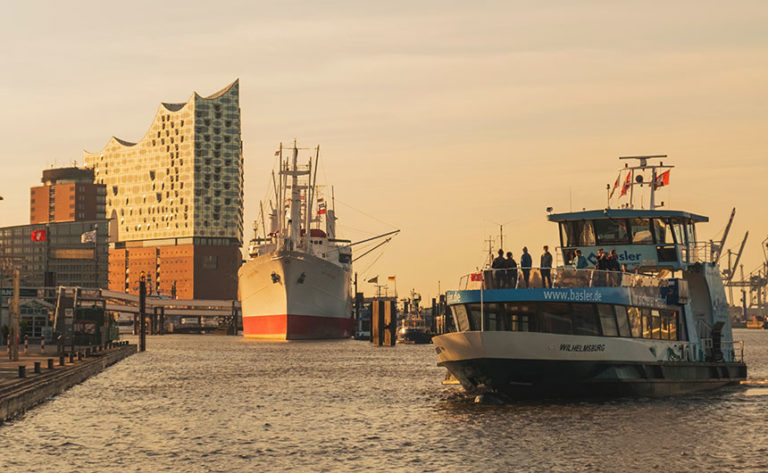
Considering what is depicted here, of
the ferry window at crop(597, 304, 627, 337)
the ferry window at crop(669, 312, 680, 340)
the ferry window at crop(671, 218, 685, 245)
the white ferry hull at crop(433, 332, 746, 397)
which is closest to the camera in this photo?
the white ferry hull at crop(433, 332, 746, 397)

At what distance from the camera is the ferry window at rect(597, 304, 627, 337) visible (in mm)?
44094

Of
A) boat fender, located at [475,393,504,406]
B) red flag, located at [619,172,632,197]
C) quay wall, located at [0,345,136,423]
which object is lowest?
boat fender, located at [475,393,504,406]

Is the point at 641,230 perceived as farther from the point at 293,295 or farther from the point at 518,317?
the point at 293,295

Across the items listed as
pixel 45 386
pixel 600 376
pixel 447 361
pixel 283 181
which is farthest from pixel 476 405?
pixel 283 181

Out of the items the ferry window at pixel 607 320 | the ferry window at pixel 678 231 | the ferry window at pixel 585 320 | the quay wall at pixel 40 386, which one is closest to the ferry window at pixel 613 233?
the ferry window at pixel 678 231

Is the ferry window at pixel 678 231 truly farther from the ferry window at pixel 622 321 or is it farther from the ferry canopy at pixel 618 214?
the ferry window at pixel 622 321

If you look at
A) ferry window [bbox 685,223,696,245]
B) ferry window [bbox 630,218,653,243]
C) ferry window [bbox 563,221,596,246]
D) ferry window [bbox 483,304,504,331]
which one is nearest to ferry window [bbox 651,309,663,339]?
ferry window [bbox 630,218,653,243]

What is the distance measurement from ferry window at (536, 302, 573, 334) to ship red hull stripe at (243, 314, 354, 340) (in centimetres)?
10032

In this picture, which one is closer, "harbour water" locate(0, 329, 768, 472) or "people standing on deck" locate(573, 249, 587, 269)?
"harbour water" locate(0, 329, 768, 472)

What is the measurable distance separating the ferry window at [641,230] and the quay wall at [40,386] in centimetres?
2726

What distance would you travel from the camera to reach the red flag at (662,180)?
56438 millimetres

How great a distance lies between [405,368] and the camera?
83.8 metres

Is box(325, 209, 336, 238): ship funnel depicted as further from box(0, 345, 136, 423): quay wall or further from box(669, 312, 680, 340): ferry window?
box(669, 312, 680, 340): ferry window

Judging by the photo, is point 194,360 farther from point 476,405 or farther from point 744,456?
point 744,456
